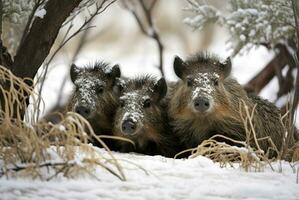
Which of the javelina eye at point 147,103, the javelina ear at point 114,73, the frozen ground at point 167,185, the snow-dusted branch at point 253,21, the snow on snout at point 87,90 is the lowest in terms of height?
the frozen ground at point 167,185

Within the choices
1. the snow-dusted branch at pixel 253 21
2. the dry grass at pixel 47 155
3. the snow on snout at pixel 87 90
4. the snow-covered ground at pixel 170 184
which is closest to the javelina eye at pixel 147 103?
the snow on snout at pixel 87 90

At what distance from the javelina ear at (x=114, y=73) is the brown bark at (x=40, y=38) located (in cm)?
110

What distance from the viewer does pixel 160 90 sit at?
22.8ft

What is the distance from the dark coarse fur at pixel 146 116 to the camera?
262 inches

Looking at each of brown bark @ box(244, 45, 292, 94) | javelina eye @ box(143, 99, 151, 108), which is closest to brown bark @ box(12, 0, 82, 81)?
javelina eye @ box(143, 99, 151, 108)

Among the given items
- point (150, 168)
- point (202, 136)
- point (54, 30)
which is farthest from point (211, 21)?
point (150, 168)

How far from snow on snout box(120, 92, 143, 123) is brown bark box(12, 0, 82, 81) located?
1013 millimetres

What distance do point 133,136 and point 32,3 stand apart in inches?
72.0

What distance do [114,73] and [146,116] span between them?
0.75 m

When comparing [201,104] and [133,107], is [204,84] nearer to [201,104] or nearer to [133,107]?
[201,104]

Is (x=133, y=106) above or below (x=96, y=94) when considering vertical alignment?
below

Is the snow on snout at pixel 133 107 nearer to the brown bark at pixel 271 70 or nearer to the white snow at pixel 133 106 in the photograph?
the white snow at pixel 133 106

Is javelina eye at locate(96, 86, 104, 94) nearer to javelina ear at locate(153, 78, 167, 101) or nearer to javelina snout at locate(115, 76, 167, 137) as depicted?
javelina snout at locate(115, 76, 167, 137)

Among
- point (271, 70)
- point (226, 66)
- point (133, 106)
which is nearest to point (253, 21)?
point (226, 66)
